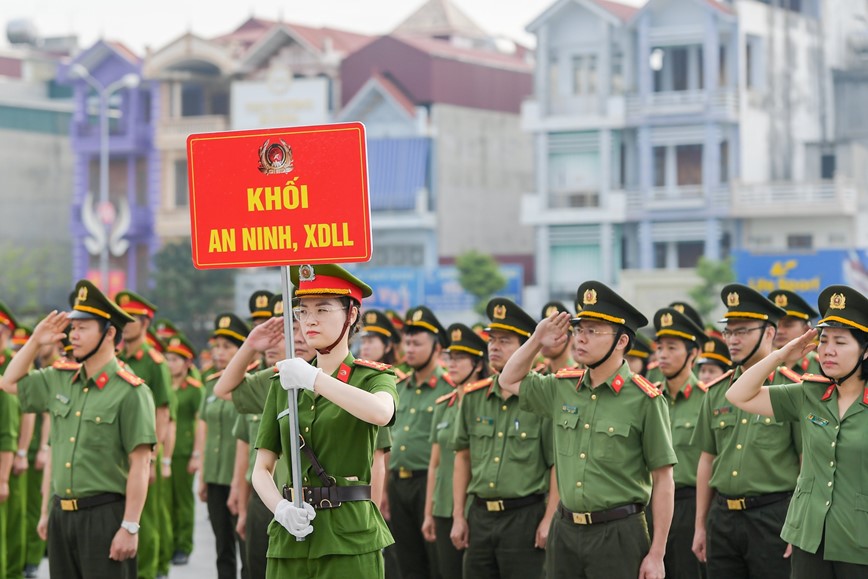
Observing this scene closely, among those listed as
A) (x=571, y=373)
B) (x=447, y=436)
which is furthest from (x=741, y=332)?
(x=447, y=436)

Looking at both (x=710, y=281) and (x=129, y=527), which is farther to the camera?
(x=710, y=281)

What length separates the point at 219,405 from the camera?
13.4 metres

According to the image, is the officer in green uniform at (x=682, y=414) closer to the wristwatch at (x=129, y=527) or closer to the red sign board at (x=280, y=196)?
the wristwatch at (x=129, y=527)

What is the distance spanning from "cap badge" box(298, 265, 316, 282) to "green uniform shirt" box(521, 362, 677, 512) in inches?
85.1

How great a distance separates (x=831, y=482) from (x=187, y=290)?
4616 centimetres

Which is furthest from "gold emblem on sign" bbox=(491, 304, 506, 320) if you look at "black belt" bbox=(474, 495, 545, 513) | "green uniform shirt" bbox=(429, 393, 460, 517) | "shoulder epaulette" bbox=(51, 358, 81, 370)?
"shoulder epaulette" bbox=(51, 358, 81, 370)

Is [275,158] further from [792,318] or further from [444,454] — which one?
[792,318]

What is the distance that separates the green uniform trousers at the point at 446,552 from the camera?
1053cm

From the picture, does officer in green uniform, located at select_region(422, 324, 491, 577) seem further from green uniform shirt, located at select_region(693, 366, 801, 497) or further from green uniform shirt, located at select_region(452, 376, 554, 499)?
green uniform shirt, located at select_region(693, 366, 801, 497)

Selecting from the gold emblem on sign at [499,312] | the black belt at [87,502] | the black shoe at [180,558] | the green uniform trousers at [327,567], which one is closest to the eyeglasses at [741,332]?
the gold emblem on sign at [499,312]

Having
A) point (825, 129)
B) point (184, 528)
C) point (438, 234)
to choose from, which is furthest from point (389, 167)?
point (184, 528)

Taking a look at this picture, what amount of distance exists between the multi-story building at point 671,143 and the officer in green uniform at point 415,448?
118 ft

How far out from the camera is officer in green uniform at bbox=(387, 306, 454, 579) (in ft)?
39.0

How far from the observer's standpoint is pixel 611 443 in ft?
27.1
